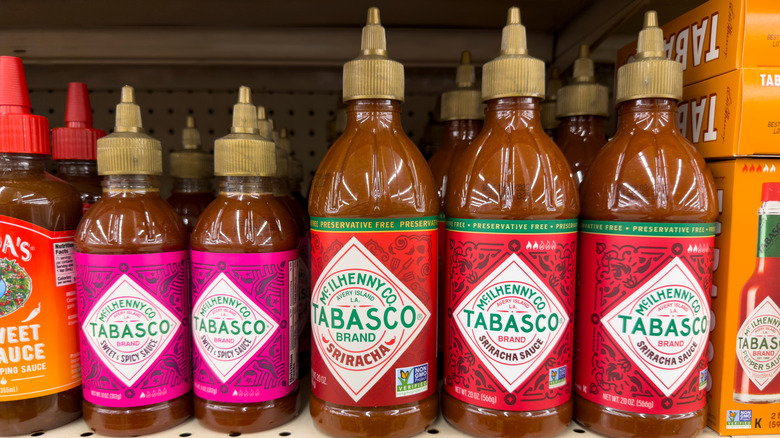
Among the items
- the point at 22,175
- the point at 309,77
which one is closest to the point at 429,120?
the point at 309,77

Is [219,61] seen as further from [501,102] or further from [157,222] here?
[501,102]

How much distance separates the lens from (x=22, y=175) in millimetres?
822

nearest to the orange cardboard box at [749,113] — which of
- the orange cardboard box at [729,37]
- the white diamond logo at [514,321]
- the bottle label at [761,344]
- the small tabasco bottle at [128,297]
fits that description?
the orange cardboard box at [729,37]

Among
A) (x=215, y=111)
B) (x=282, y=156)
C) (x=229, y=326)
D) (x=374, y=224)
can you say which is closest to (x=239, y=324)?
(x=229, y=326)

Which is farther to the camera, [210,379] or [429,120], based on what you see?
[429,120]

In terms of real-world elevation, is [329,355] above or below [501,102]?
below

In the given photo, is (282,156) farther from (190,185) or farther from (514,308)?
(514,308)

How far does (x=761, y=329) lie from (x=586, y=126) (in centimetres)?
47

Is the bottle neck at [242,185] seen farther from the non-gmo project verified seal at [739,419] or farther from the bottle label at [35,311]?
the non-gmo project verified seal at [739,419]

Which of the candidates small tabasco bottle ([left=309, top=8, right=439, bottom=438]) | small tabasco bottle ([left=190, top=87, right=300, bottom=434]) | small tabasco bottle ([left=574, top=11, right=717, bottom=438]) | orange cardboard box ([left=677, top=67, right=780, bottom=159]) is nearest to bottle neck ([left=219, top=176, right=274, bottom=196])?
small tabasco bottle ([left=190, top=87, right=300, bottom=434])

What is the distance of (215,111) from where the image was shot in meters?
1.31

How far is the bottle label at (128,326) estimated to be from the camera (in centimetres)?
78

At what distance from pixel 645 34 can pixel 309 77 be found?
2.72 ft

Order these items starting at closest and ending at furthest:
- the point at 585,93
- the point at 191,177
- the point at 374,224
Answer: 1. the point at 374,224
2. the point at 585,93
3. the point at 191,177
